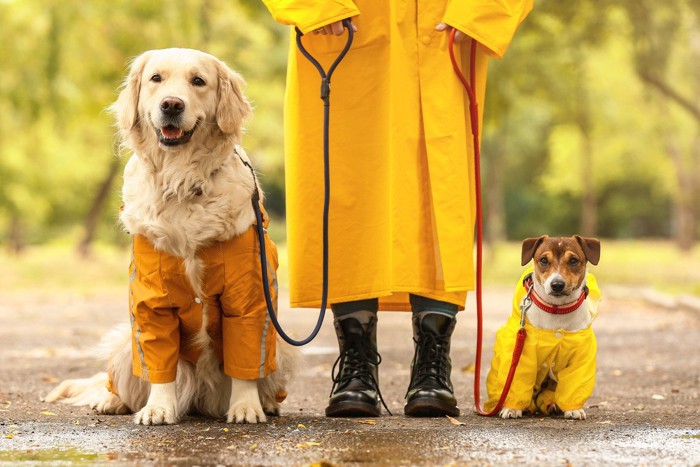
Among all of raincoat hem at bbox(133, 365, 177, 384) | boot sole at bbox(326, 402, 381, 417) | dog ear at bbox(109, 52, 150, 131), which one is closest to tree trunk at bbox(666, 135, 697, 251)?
boot sole at bbox(326, 402, 381, 417)

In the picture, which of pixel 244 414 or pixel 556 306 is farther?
pixel 556 306

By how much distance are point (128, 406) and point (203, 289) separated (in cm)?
80

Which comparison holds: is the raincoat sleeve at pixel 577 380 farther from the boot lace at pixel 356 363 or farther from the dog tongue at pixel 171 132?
the dog tongue at pixel 171 132

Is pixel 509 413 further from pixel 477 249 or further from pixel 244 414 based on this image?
pixel 244 414

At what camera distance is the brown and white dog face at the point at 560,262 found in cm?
440

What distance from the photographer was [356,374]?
15.0 feet

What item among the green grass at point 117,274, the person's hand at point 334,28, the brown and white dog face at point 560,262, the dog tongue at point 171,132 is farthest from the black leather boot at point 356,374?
the green grass at point 117,274

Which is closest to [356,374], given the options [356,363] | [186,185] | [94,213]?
[356,363]

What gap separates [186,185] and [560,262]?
5.48 feet

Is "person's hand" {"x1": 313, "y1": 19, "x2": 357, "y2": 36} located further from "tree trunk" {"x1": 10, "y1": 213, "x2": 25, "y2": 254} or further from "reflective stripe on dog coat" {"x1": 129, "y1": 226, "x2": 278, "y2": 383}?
"tree trunk" {"x1": 10, "y1": 213, "x2": 25, "y2": 254}

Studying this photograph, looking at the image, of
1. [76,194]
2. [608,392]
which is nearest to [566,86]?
[608,392]

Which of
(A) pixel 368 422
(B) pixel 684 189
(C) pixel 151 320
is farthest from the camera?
(B) pixel 684 189

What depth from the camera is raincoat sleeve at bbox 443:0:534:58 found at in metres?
4.43

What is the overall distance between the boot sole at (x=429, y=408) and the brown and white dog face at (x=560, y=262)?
650 millimetres
